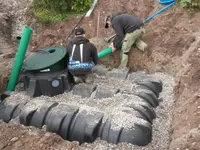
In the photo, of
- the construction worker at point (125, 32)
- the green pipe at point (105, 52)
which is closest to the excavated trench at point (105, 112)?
the green pipe at point (105, 52)

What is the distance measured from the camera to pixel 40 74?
652cm

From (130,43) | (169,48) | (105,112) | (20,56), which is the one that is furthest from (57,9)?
(105,112)

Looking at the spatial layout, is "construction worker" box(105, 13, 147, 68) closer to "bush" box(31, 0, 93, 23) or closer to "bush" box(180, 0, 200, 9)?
"bush" box(180, 0, 200, 9)

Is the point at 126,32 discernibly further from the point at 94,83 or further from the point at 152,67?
the point at 94,83

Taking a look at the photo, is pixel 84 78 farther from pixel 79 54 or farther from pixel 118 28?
pixel 118 28

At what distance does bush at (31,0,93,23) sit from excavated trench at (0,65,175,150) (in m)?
2.93

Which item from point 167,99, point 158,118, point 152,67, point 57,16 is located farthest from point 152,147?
point 57,16

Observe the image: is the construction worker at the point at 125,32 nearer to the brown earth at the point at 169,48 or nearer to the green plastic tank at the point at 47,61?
the brown earth at the point at 169,48

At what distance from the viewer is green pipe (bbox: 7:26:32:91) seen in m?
6.64

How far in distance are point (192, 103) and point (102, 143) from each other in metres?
1.74

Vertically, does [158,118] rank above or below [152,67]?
below

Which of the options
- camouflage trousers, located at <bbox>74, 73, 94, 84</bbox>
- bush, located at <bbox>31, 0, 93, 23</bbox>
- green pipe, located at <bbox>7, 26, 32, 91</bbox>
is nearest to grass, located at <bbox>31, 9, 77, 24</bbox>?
bush, located at <bbox>31, 0, 93, 23</bbox>

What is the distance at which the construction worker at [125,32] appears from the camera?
7484mm

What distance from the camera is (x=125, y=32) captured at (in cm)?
772
